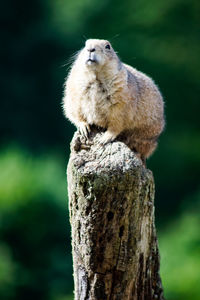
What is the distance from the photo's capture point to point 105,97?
5754 mm

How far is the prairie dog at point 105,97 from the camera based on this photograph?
567 cm

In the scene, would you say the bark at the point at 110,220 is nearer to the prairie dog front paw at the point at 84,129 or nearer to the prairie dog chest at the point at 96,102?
the prairie dog front paw at the point at 84,129

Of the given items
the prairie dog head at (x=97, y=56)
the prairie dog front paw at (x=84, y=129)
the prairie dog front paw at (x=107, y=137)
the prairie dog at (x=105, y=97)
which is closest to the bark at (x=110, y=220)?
the prairie dog front paw at (x=107, y=137)

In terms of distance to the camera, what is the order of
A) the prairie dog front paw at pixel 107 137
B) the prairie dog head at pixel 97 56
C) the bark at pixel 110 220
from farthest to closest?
the prairie dog head at pixel 97 56
the prairie dog front paw at pixel 107 137
the bark at pixel 110 220

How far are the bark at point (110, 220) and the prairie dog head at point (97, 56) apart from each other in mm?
1087

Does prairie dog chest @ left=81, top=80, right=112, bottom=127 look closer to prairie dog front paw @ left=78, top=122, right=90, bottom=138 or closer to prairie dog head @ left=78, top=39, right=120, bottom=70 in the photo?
prairie dog front paw @ left=78, top=122, right=90, bottom=138

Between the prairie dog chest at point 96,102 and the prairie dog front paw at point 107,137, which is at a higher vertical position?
the prairie dog chest at point 96,102

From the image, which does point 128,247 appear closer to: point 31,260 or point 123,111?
point 123,111

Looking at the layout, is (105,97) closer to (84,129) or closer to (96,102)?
(96,102)

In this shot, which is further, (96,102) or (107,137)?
(96,102)

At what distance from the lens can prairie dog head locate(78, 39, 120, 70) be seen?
5.61m

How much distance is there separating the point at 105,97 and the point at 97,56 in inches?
14.0

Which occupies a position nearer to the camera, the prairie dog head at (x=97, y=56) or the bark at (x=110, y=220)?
the bark at (x=110, y=220)

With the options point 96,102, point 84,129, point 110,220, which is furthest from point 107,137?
point 110,220
